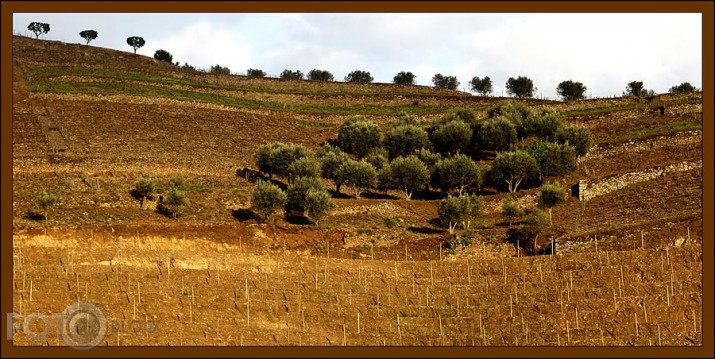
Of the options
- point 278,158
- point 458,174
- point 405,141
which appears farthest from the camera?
point 405,141

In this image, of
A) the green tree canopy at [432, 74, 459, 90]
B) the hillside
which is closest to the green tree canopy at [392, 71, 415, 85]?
the green tree canopy at [432, 74, 459, 90]

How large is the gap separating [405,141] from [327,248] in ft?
84.2

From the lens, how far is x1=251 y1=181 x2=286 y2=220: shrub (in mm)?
60531

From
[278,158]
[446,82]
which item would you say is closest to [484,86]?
[446,82]

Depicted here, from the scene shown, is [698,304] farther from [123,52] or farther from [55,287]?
[123,52]

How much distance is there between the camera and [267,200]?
60531mm

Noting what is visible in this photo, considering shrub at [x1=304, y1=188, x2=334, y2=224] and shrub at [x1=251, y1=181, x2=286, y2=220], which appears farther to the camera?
shrub at [x1=304, y1=188, x2=334, y2=224]

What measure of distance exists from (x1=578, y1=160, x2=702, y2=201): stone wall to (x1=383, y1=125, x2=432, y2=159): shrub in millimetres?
16184

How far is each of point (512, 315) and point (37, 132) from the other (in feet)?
155

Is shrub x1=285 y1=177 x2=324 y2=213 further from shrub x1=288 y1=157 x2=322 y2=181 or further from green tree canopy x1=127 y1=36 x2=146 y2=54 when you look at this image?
green tree canopy x1=127 y1=36 x2=146 y2=54

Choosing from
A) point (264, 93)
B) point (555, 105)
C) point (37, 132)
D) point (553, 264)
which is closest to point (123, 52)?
point (264, 93)

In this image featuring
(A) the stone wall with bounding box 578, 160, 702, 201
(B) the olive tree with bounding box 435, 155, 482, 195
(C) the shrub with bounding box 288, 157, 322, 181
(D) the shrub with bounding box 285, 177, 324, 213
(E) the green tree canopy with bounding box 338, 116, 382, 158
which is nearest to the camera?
(D) the shrub with bounding box 285, 177, 324, 213

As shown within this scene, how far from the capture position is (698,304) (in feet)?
142

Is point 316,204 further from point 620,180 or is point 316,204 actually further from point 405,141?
point 405,141
